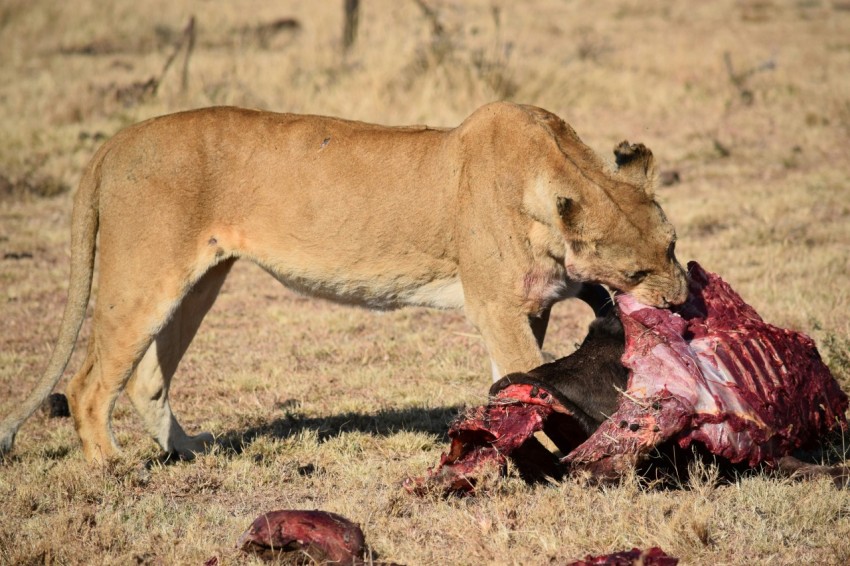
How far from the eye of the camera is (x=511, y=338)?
4871 mm

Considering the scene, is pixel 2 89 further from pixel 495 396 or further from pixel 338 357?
pixel 495 396

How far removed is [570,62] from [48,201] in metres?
8.44

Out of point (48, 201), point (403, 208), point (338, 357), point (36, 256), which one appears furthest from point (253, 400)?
point (48, 201)

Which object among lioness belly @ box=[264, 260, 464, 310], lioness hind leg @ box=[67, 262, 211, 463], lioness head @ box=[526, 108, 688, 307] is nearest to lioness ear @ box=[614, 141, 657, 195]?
lioness head @ box=[526, 108, 688, 307]

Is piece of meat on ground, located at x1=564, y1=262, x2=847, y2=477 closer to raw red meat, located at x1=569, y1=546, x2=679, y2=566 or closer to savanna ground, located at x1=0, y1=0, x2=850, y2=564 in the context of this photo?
savanna ground, located at x1=0, y1=0, x2=850, y2=564

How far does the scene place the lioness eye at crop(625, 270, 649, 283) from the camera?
4679mm

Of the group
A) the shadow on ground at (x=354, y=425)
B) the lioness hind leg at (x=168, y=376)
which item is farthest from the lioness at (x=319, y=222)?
the shadow on ground at (x=354, y=425)

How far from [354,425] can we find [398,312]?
7.45 ft

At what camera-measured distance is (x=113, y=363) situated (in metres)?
5.20

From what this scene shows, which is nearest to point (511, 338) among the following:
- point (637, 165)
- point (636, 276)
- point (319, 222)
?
point (636, 276)

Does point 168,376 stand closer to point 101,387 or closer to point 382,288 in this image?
point 101,387

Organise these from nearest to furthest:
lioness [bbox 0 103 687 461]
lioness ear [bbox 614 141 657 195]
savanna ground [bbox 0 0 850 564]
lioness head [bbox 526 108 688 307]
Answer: savanna ground [bbox 0 0 850 564], lioness head [bbox 526 108 688 307], lioness ear [bbox 614 141 657 195], lioness [bbox 0 103 687 461]

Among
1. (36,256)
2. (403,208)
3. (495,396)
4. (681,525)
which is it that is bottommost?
(36,256)

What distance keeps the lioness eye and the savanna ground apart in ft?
2.97
